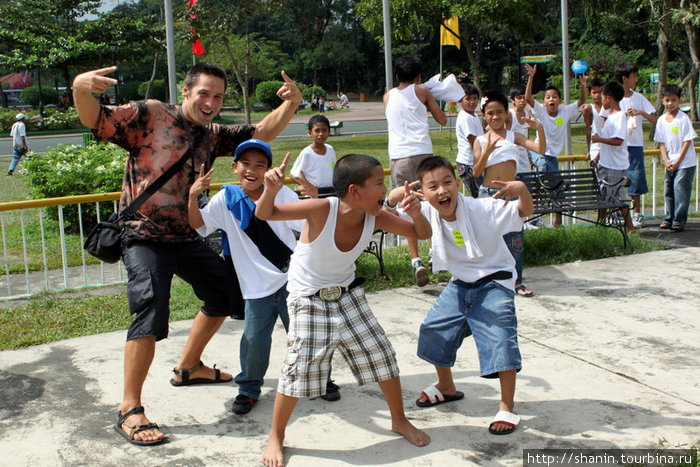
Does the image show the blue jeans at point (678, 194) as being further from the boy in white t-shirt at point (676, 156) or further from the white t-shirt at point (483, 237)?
the white t-shirt at point (483, 237)

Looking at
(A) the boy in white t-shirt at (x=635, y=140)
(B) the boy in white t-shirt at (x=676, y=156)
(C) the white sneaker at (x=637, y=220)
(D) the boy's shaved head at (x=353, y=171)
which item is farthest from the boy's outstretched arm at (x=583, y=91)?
(D) the boy's shaved head at (x=353, y=171)

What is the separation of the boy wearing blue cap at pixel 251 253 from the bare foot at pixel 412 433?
48 centimetres

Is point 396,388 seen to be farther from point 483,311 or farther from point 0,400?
point 0,400

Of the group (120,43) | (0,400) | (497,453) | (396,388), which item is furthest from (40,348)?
(120,43)

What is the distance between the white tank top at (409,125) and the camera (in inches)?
288

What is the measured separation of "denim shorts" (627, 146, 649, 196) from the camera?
9430 mm

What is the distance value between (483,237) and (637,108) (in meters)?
6.69

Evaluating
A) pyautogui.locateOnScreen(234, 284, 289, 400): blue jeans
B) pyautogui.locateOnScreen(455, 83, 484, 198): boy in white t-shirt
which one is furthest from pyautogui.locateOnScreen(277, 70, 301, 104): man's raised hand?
pyautogui.locateOnScreen(455, 83, 484, 198): boy in white t-shirt

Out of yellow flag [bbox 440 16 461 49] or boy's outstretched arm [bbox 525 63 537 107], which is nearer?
boy's outstretched arm [bbox 525 63 537 107]

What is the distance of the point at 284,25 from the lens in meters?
71.4

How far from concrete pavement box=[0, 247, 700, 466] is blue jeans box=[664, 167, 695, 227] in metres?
3.37

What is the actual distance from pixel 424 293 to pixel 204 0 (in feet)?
58.7

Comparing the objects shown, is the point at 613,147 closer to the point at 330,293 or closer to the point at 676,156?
the point at 676,156

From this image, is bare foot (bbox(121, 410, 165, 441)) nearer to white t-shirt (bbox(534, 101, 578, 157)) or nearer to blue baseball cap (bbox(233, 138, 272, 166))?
blue baseball cap (bbox(233, 138, 272, 166))
